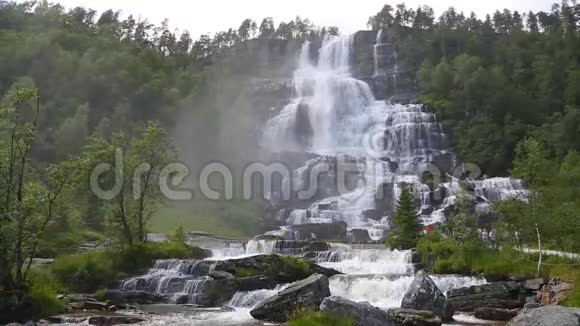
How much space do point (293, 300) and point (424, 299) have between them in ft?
15.9

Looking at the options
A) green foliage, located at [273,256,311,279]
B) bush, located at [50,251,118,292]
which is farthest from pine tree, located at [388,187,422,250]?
bush, located at [50,251,118,292]

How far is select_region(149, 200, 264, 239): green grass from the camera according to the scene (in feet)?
181

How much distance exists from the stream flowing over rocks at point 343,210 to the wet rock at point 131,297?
0.49ft

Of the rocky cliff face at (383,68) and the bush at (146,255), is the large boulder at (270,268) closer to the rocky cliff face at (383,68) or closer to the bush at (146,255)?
the bush at (146,255)

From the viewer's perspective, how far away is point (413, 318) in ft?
61.0

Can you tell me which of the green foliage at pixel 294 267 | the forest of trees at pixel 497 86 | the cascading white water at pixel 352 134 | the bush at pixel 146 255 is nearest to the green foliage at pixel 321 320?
the green foliage at pixel 294 267

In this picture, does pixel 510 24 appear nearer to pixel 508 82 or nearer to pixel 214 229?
pixel 508 82

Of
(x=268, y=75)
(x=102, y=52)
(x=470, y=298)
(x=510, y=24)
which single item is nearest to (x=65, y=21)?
(x=102, y=52)

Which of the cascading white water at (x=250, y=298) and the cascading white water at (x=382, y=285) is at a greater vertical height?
the cascading white water at (x=382, y=285)

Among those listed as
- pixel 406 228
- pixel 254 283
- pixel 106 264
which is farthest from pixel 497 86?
pixel 106 264

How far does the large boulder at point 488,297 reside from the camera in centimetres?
2328

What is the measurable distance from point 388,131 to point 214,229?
2717 cm

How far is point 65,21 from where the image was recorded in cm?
10169

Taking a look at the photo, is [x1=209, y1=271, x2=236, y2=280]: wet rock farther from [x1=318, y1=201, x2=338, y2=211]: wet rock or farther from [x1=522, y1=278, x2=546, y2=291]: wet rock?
[x1=318, y1=201, x2=338, y2=211]: wet rock
